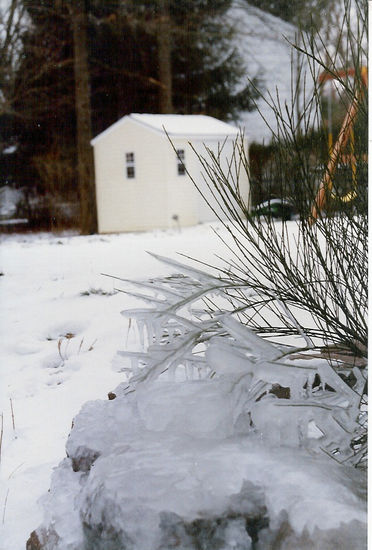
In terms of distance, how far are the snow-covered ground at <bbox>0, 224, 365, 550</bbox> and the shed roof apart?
342 mm

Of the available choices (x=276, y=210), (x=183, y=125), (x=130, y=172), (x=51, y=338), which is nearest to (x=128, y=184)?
(x=130, y=172)

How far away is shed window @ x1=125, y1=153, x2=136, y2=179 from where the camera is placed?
2631 mm

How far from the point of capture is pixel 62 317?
174 centimetres

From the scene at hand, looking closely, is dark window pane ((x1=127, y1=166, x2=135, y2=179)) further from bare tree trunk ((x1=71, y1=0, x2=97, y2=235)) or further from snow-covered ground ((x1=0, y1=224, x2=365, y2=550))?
snow-covered ground ((x1=0, y1=224, x2=365, y2=550))

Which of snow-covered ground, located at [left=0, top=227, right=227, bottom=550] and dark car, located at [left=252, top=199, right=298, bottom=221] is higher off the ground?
dark car, located at [left=252, top=199, right=298, bottom=221]

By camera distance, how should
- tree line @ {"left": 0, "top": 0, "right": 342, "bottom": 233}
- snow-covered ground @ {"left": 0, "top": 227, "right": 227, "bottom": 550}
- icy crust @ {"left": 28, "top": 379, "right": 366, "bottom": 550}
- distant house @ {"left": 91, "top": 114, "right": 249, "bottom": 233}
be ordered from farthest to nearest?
distant house @ {"left": 91, "top": 114, "right": 249, "bottom": 233}, tree line @ {"left": 0, "top": 0, "right": 342, "bottom": 233}, snow-covered ground @ {"left": 0, "top": 227, "right": 227, "bottom": 550}, icy crust @ {"left": 28, "top": 379, "right": 366, "bottom": 550}

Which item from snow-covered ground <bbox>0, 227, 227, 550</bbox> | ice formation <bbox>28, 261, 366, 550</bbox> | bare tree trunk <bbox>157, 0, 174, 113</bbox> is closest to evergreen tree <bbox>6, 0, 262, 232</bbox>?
bare tree trunk <bbox>157, 0, 174, 113</bbox>

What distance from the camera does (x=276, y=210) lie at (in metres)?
1.34

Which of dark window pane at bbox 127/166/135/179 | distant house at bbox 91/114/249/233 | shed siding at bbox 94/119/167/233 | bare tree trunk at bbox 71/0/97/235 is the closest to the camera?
bare tree trunk at bbox 71/0/97/235

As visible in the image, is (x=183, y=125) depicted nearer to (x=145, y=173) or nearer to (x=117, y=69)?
(x=117, y=69)

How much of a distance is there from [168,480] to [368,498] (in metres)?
0.38

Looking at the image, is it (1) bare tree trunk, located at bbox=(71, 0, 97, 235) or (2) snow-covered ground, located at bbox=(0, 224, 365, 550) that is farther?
(1) bare tree trunk, located at bbox=(71, 0, 97, 235)

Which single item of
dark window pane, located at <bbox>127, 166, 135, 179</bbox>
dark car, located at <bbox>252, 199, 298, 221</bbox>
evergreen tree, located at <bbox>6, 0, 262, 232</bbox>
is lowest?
dark car, located at <bbox>252, 199, 298, 221</bbox>

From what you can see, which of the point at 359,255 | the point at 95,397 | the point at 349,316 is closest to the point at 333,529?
the point at 349,316
